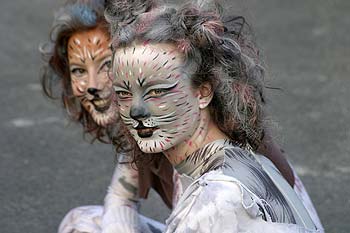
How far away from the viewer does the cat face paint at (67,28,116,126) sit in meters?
3.12

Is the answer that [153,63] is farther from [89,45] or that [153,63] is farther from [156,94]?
[89,45]

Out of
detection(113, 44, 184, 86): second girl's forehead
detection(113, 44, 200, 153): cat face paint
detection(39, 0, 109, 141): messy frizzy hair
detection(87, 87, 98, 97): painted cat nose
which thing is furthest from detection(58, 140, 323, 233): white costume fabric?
detection(39, 0, 109, 141): messy frizzy hair

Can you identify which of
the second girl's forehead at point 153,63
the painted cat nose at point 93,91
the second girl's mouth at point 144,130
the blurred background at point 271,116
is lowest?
the blurred background at point 271,116

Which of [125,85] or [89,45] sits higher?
[125,85]

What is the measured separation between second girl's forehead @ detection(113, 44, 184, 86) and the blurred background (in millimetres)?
326

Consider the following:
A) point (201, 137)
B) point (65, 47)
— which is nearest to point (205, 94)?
point (201, 137)

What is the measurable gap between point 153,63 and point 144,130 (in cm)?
20

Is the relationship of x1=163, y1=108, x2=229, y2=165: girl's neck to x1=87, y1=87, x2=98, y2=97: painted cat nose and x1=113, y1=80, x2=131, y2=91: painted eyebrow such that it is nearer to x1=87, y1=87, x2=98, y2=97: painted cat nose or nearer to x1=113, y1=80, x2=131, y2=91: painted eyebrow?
x1=113, y1=80, x2=131, y2=91: painted eyebrow

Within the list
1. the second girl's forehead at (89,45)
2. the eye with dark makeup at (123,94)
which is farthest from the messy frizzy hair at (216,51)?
the second girl's forehead at (89,45)

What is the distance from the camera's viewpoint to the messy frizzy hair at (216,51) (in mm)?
2531

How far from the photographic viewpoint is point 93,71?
3.15 meters

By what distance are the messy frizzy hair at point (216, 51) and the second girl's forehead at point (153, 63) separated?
0.02 m

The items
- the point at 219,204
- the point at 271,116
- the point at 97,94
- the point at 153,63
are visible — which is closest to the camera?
the point at 219,204

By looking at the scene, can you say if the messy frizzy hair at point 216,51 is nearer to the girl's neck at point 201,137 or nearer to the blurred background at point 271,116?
the girl's neck at point 201,137
